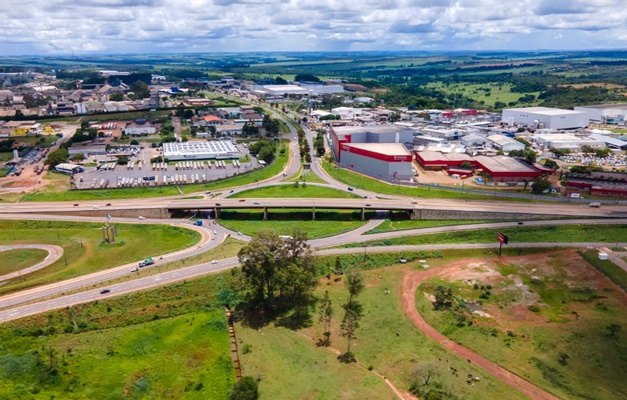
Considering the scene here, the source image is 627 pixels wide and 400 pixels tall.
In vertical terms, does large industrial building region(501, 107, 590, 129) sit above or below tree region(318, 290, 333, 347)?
above

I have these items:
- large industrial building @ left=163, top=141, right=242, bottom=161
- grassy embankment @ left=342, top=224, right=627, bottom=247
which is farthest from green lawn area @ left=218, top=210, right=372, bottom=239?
large industrial building @ left=163, top=141, right=242, bottom=161

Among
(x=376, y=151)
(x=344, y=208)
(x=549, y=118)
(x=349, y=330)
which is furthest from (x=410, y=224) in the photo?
(x=549, y=118)

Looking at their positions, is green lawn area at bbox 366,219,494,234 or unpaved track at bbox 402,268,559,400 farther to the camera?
green lawn area at bbox 366,219,494,234

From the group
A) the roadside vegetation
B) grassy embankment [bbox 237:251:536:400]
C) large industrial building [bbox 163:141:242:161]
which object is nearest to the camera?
grassy embankment [bbox 237:251:536:400]

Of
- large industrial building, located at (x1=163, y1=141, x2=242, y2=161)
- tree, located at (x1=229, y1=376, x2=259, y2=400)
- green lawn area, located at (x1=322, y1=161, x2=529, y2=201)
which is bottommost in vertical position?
tree, located at (x1=229, y1=376, x2=259, y2=400)

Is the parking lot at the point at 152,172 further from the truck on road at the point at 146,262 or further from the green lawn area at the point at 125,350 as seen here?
the green lawn area at the point at 125,350

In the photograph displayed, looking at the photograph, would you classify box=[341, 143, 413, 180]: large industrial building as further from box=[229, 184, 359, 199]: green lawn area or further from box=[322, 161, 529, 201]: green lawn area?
box=[229, 184, 359, 199]: green lawn area

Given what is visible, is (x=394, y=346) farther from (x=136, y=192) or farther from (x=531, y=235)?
(x=136, y=192)
